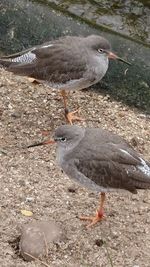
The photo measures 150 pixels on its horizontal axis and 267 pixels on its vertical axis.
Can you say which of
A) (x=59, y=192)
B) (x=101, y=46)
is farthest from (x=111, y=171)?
(x=101, y=46)

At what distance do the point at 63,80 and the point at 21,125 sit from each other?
0.52m

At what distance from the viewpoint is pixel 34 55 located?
611 cm

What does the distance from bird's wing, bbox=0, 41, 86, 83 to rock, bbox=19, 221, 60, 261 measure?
155 centimetres

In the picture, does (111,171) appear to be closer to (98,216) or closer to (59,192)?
(98,216)

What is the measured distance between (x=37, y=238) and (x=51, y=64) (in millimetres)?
1809

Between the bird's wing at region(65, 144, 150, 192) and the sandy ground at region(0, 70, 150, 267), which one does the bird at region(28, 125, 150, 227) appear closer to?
the bird's wing at region(65, 144, 150, 192)

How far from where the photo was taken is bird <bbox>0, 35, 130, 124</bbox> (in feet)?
19.6

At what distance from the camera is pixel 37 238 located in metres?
4.72

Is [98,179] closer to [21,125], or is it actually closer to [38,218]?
[38,218]

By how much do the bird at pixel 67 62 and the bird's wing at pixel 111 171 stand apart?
1.26m

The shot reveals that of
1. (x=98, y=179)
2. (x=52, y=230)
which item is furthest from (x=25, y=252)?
(x=98, y=179)

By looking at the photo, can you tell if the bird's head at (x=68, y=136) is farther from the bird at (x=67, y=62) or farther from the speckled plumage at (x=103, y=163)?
the bird at (x=67, y=62)

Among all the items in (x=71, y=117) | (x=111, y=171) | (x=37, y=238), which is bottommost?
(x=71, y=117)

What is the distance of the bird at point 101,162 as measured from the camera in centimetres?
487
